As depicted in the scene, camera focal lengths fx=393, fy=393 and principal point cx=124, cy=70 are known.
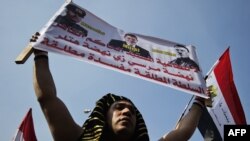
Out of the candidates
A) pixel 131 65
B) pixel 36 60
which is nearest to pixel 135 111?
pixel 36 60

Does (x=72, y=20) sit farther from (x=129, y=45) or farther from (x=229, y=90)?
(x=229, y=90)

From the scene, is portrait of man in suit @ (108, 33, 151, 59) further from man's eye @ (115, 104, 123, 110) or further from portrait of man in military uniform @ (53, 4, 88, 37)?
man's eye @ (115, 104, 123, 110)

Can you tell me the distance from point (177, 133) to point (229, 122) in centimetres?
392

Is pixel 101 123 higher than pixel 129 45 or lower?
lower

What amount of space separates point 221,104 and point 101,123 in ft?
16.3

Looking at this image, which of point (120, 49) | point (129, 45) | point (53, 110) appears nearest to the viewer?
point (53, 110)

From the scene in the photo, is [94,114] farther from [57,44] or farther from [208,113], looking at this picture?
[208,113]

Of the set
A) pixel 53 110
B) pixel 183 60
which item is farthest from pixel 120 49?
Result: pixel 53 110

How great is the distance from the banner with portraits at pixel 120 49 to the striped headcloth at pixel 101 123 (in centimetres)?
94

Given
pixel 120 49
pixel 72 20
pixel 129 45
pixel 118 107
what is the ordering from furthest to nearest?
pixel 129 45 < pixel 120 49 < pixel 72 20 < pixel 118 107

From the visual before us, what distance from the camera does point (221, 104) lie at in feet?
26.6

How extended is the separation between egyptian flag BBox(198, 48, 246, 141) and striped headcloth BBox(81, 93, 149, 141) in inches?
158

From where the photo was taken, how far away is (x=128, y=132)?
3.64m

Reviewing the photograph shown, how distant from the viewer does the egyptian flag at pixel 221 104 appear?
25.2ft
